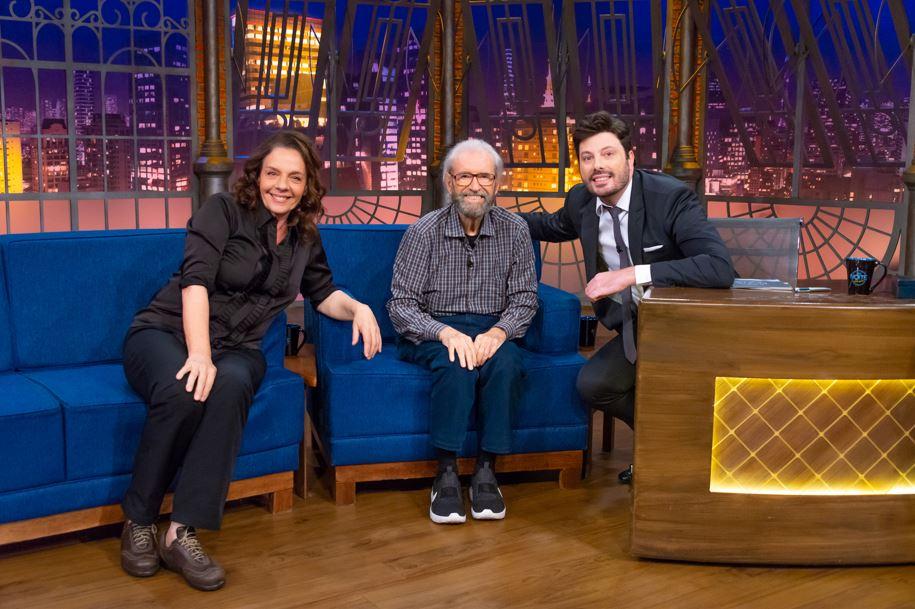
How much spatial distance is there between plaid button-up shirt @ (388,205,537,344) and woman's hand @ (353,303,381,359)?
0.18 metres

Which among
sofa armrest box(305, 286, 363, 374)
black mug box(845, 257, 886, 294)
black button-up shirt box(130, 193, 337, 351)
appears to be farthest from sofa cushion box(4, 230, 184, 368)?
black mug box(845, 257, 886, 294)

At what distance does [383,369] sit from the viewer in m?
3.09

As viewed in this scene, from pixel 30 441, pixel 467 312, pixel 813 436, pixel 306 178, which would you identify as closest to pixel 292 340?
pixel 467 312

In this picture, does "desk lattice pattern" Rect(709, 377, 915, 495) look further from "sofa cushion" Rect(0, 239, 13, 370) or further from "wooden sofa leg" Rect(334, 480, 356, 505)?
"sofa cushion" Rect(0, 239, 13, 370)

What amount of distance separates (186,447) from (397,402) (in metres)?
0.74

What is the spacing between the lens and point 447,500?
9.70ft

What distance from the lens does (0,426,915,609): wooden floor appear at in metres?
2.43

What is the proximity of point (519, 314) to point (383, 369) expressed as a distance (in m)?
0.48

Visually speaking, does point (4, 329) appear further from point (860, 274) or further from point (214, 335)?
point (860, 274)

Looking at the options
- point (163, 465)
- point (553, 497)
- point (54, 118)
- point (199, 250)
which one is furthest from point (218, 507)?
point (54, 118)

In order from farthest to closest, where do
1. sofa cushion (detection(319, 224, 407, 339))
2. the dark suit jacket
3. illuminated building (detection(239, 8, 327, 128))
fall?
1. illuminated building (detection(239, 8, 327, 128))
2. sofa cushion (detection(319, 224, 407, 339))
3. the dark suit jacket

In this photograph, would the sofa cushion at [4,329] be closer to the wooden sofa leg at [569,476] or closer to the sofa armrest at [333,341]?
the sofa armrest at [333,341]

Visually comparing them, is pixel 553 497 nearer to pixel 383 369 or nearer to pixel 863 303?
pixel 383 369

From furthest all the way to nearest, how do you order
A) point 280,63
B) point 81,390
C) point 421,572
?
point 280,63 → point 81,390 → point 421,572
